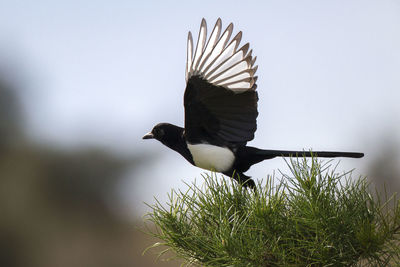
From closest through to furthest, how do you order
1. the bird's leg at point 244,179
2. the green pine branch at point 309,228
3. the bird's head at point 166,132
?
1. the green pine branch at point 309,228
2. the bird's leg at point 244,179
3. the bird's head at point 166,132

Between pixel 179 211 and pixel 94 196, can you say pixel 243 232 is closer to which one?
pixel 179 211

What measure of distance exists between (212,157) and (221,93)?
15cm

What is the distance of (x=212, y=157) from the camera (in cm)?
110

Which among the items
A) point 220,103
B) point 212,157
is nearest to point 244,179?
point 212,157

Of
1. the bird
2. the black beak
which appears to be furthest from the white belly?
the black beak

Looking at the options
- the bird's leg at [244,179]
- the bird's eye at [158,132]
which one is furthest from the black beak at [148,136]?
the bird's leg at [244,179]

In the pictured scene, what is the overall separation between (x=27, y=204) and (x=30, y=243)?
2.13 feet

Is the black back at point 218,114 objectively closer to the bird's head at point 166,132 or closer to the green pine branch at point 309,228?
the bird's head at point 166,132

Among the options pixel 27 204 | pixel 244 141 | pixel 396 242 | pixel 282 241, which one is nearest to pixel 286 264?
pixel 282 241

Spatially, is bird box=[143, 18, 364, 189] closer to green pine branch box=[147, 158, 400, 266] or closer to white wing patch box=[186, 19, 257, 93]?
white wing patch box=[186, 19, 257, 93]

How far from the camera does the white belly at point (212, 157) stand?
3.60 ft

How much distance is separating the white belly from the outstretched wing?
2 centimetres

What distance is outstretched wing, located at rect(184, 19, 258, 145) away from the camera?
1.13 m

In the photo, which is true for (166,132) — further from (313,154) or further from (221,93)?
(313,154)
